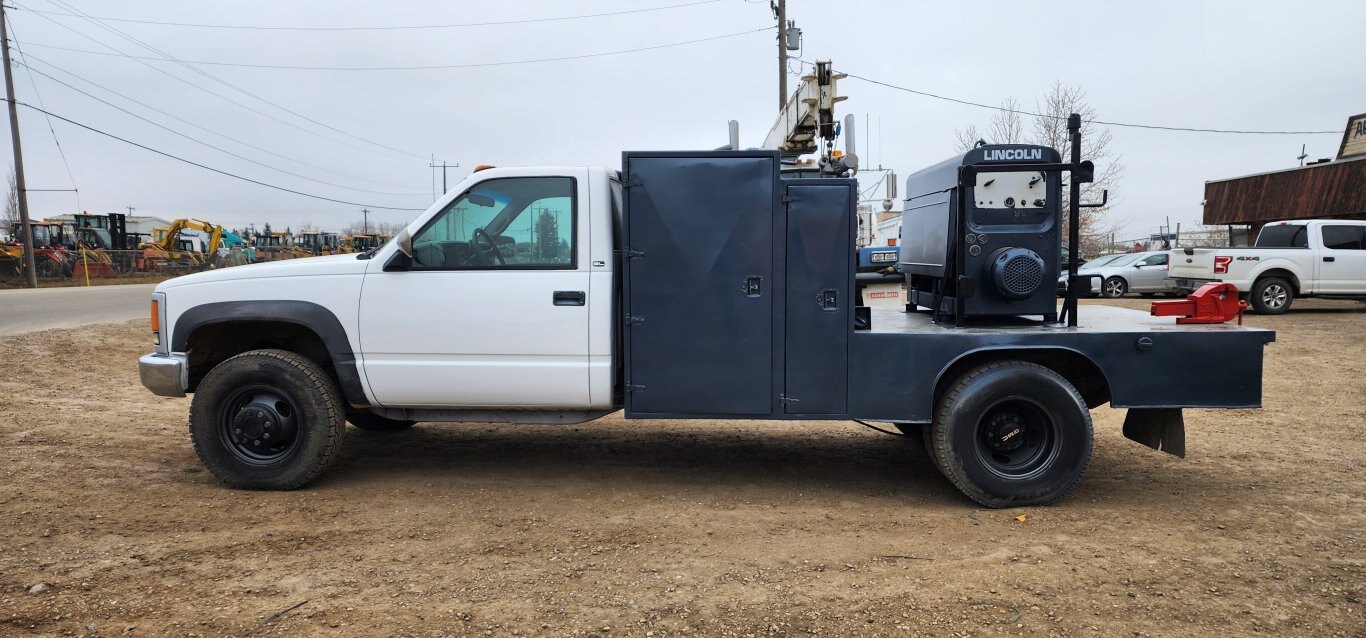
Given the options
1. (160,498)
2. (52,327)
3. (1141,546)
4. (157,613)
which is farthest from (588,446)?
(52,327)

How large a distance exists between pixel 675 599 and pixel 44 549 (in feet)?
10.3

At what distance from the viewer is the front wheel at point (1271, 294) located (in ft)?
47.1

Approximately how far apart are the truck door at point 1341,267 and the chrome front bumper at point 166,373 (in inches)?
683

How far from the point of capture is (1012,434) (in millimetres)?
4629

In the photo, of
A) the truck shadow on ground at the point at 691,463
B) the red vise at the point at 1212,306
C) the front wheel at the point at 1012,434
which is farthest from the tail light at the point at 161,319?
the red vise at the point at 1212,306

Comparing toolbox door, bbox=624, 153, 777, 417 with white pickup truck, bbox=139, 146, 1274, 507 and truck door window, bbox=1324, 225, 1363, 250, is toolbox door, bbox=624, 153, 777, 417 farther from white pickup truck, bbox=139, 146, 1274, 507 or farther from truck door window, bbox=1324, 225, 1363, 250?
truck door window, bbox=1324, 225, 1363, 250

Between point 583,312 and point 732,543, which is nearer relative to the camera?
point 732,543

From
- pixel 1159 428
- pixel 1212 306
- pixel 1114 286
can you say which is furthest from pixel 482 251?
pixel 1114 286

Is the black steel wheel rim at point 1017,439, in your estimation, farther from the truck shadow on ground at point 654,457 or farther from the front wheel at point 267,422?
the front wheel at point 267,422

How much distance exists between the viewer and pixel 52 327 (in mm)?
11891

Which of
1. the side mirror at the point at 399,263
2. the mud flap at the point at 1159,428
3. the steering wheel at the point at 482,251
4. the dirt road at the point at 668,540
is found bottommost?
the dirt road at the point at 668,540

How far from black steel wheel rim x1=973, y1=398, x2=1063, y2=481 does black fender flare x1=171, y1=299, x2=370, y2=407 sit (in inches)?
148

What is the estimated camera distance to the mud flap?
482 centimetres

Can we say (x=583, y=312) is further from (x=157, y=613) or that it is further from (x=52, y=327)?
(x=52, y=327)
